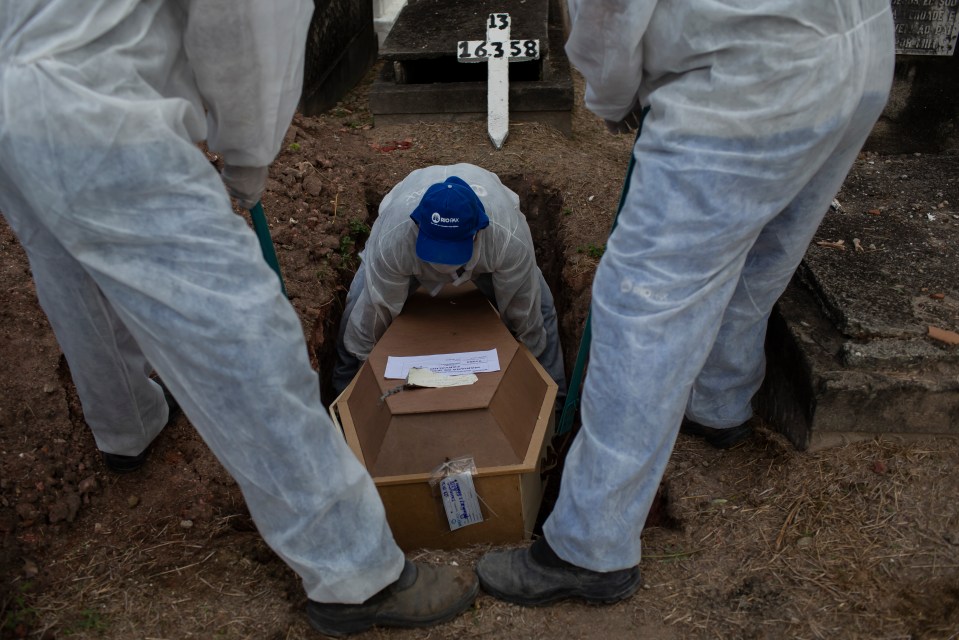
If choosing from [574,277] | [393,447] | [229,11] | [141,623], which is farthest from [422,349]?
[229,11]

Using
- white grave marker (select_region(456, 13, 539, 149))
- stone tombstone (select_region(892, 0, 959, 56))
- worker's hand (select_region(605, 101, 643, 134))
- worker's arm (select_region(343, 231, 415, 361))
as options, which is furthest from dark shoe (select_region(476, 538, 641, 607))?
stone tombstone (select_region(892, 0, 959, 56))

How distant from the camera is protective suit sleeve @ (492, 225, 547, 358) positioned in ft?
10.2

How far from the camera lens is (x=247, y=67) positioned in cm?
162

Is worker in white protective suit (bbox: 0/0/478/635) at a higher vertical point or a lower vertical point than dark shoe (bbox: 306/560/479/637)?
higher

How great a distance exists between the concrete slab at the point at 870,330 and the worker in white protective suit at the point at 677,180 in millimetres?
598

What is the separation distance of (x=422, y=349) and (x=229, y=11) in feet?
5.28

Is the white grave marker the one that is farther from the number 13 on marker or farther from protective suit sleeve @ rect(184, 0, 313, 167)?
protective suit sleeve @ rect(184, 0, 313, 167)

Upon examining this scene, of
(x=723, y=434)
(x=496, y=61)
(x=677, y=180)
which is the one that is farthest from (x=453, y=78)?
(x=677, y=180)

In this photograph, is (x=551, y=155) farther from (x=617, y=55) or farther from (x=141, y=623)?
(x=141, y=623)

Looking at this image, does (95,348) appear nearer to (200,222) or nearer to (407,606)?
(200,222)

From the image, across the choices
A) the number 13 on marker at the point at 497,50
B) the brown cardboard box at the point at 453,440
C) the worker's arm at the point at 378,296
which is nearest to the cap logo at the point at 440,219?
the worker's arm at the point at 378,296

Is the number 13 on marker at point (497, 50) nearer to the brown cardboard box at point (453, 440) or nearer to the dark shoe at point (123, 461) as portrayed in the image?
the brown cardboard box at point (453, 440)

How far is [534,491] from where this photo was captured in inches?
103

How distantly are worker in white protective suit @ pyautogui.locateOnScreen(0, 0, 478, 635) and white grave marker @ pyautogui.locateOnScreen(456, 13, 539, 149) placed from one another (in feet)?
8.73
